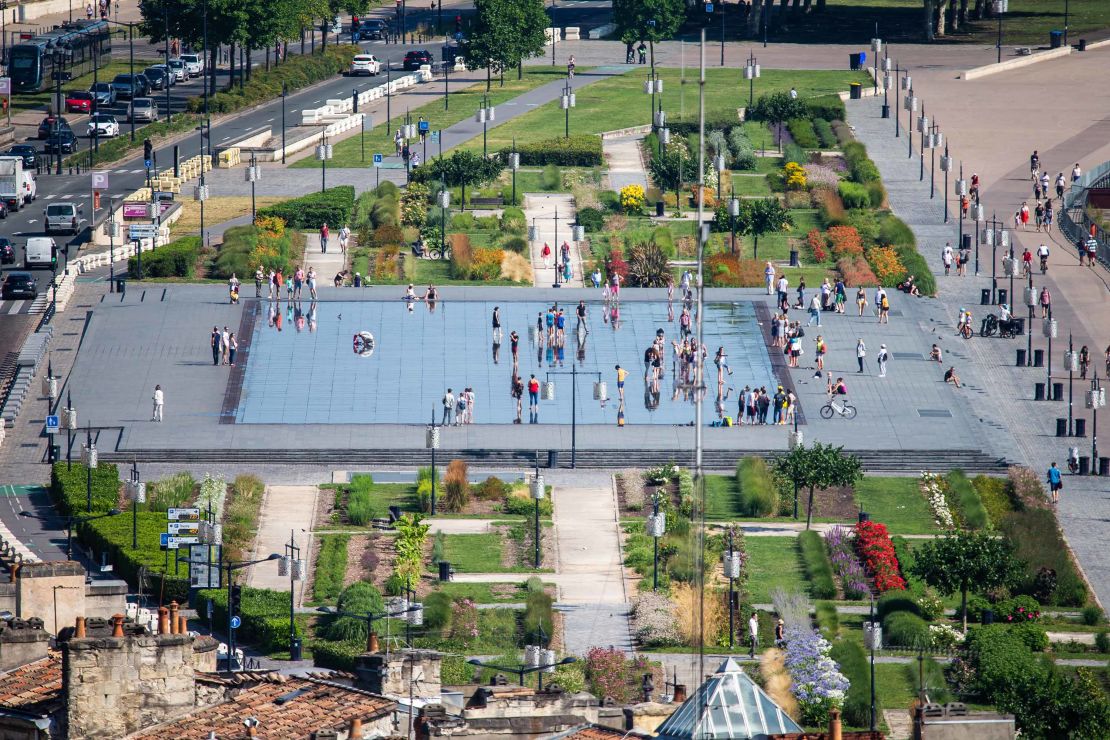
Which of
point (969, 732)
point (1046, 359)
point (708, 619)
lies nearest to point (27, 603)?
point (969, 732)

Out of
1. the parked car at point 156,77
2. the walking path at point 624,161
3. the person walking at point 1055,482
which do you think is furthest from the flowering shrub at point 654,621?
the parked car at point 156,77

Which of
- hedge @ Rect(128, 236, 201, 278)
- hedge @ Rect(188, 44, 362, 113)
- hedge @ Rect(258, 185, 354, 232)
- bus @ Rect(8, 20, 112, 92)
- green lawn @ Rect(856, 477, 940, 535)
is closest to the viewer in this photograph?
green lawn @ Rect(856, 477, 940, 535)

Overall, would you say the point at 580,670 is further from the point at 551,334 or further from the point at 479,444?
the point at 551,334

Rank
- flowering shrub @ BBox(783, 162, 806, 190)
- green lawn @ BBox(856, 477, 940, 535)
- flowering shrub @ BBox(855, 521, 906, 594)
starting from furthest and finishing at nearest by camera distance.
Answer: flowering shrub @ BBox(783, 162, 806, 190) < green lawn @ BBox(856, 477, 940, 535) < flowering shrub @ BBox(855, 521, 906, 594)

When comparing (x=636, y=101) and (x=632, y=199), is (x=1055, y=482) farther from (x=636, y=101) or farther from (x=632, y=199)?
(x=636, y=101)

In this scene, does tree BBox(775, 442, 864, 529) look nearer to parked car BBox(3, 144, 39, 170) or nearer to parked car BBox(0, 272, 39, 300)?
parked car BBox(0, 272, 39, 300)

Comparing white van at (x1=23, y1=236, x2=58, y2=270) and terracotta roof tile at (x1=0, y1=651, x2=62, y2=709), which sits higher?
terracotta roof tile at (x1=0, y1=651, x2=62, y2=709)

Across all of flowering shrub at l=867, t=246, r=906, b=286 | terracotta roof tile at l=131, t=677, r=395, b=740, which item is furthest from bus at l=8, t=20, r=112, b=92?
terracotta roof tile at l=131, t=677, r=395, b=740

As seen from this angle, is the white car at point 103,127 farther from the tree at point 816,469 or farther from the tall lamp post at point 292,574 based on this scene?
the tree at point 816,469
